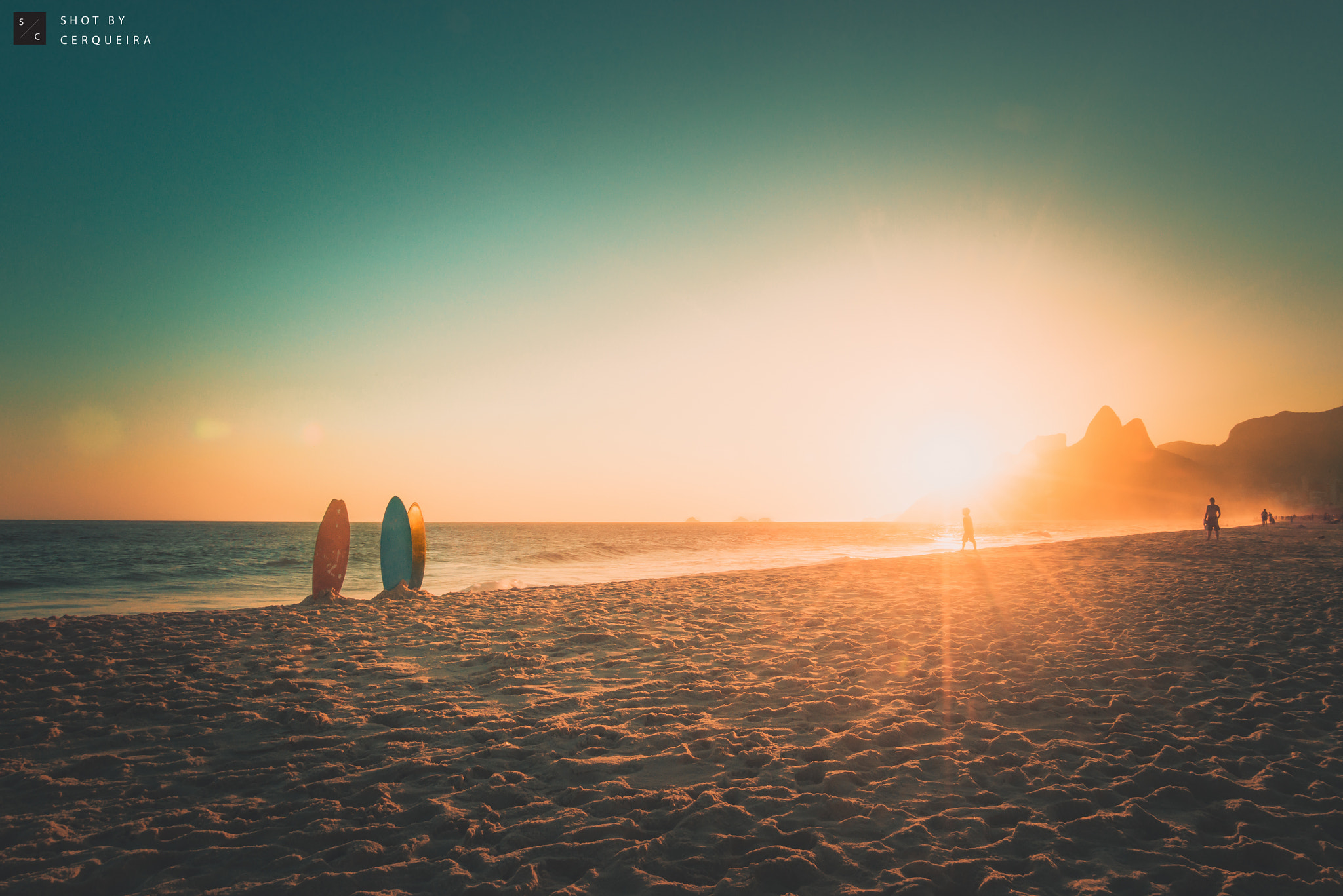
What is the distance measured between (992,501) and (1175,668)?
142729 millimetres

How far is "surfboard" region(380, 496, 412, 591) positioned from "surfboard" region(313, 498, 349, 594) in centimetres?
79

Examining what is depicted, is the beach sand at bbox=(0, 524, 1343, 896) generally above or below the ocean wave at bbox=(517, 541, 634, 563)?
above

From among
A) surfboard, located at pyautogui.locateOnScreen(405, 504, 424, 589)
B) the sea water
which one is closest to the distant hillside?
the sea water

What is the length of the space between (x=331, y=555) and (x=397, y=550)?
1.29 metres

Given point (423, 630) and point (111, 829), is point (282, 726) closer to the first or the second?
point (111, 829)

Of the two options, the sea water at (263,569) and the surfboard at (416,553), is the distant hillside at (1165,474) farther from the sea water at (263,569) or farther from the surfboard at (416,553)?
the surfboard at (416,553)

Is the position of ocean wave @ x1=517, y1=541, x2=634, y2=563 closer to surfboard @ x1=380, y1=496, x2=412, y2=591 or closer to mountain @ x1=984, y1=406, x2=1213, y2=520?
surfboard @ x1=380, y1=496, x2=412, y2=591

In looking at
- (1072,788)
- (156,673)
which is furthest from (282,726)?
(1072,788)

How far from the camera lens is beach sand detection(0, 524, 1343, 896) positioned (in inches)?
104

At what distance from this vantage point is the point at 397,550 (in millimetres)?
12398

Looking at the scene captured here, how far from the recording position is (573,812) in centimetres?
312

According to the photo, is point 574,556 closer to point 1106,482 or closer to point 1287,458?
point 1287,458

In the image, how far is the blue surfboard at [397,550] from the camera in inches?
483

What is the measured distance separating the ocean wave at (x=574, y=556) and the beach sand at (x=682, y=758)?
707 inches
